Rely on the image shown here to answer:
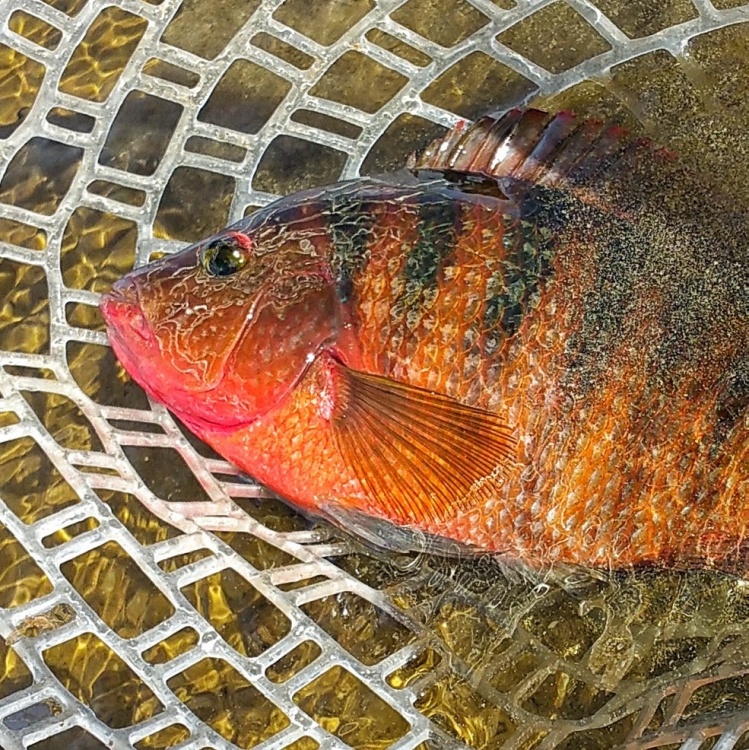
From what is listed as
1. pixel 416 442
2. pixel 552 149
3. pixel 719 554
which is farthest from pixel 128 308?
pixel 719 554

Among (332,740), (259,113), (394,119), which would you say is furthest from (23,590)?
(394,119)

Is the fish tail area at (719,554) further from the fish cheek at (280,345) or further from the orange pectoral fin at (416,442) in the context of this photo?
the fish cheek at (280,345)

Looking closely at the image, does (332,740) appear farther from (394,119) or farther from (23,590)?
(394,119)

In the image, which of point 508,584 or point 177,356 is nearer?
point 177,356

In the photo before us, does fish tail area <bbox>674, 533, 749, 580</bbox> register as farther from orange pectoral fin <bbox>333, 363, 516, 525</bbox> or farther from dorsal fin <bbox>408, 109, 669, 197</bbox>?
dorsal fin <bbox>408, 109, 669, 197</bbox>

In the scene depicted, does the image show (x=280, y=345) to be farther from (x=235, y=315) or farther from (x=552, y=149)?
(x=552, y=149)

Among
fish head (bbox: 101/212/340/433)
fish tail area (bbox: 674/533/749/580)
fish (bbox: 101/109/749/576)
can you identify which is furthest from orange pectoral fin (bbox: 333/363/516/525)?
fish tail area (bbox: 674/533/749/580)
